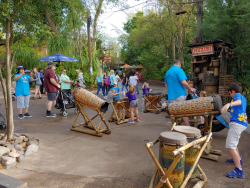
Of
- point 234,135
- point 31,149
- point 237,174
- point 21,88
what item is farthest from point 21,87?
point 237,174

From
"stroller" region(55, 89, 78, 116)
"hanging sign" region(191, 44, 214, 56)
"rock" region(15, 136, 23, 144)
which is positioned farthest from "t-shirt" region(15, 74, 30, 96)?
"hanging sign" region(191, 44, 214, 56)

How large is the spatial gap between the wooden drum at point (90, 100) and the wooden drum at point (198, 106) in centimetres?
196

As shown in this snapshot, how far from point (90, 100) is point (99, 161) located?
1952mm

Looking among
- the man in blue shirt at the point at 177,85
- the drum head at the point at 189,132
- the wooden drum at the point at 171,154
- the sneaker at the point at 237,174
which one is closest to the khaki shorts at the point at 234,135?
the sneaker at the point at 237,174

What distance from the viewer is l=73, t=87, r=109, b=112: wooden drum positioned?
5475 millimetres

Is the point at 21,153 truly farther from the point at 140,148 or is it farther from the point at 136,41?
the point at 136,41

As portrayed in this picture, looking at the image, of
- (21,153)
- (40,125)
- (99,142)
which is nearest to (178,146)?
(99,142)

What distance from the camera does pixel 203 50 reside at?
9.38 metres

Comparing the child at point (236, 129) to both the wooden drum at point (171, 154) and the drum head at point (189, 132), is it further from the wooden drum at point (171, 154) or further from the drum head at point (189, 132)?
the wooden drum at point (171, 154)

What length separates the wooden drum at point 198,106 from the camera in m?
3.92

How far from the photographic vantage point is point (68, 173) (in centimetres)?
355

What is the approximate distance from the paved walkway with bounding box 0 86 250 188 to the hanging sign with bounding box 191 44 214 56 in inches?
177

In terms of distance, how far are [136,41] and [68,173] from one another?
25644 millimetres

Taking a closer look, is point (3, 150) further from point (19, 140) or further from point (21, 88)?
point (21, 88)
